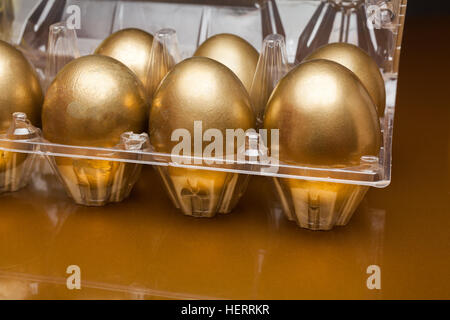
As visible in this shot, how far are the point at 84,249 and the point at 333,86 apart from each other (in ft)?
0.90

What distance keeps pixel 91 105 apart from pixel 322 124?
216 millimetres

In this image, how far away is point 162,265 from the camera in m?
0.67

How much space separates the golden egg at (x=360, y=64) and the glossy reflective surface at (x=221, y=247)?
0.35ft

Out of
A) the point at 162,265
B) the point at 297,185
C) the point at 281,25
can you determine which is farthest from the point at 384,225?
the point at 281,25

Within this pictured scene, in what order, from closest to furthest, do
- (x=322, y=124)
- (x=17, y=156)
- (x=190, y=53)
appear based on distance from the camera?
(x=322, y=124), (x=17, y=156), (x=190, y=53)

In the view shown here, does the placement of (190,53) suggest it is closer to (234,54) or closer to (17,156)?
(234,54)

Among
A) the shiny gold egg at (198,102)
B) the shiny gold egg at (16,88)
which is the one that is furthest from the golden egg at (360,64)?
the shiny gold egg at (16,88)

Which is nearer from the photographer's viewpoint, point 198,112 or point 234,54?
point 198,112

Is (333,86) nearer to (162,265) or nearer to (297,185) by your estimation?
(297,185)

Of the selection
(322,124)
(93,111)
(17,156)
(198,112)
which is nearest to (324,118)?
(322,124)

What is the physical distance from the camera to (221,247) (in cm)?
70

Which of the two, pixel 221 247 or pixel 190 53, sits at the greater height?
pixel 190 53

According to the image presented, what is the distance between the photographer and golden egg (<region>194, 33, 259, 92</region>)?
0.83 m
